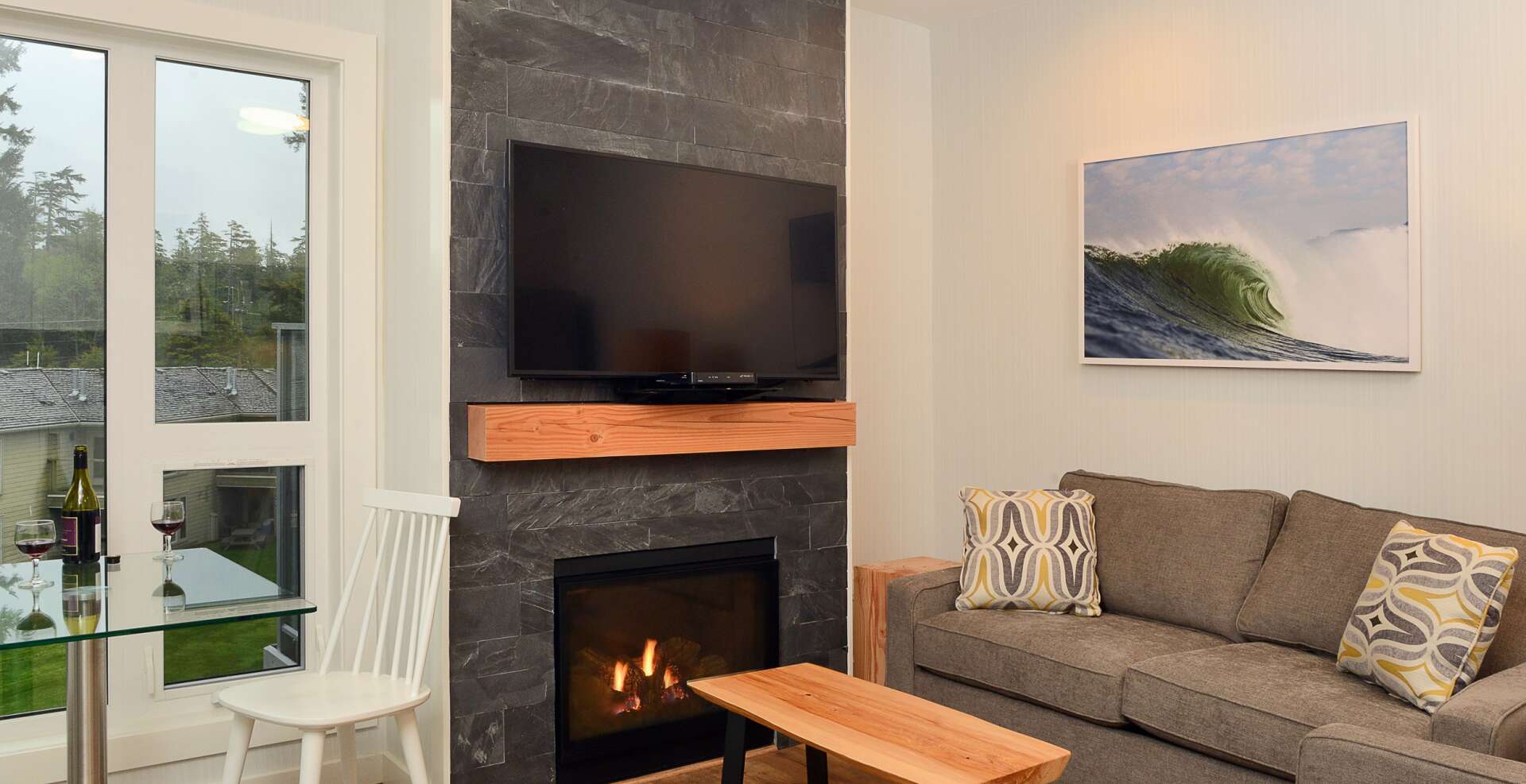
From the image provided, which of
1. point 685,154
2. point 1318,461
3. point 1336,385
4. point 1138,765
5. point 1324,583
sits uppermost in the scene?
point 685,154

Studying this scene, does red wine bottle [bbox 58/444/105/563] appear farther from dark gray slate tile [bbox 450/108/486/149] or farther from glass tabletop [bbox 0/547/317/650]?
dark gray slate tile [bbox 450/108/486/149]

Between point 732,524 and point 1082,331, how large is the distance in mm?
1532

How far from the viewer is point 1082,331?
13.4 ft

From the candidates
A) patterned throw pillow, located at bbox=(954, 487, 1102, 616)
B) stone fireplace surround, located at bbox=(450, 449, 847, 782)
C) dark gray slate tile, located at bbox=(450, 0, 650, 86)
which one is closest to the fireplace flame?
stone fireplace surround, located at bbox=(450, 449, 847, 782)

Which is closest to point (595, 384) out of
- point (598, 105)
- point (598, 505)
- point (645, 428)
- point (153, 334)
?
point (645, 428)

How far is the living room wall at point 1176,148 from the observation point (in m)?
3.12

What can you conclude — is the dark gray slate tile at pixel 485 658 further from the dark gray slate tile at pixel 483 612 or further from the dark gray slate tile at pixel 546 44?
the dark gray slate tile at pixel 546 44

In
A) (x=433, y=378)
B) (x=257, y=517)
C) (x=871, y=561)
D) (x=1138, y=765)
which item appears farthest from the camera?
(x=871, y=561)

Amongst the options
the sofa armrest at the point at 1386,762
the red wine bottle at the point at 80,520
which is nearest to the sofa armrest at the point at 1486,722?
the sofa armrest at the point at 1386,762

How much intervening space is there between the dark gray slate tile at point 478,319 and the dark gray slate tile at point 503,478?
0.33 m

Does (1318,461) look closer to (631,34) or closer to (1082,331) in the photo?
(1082,331)

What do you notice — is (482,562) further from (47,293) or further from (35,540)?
(47,293)

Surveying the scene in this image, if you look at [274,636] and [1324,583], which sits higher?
[1324,583]

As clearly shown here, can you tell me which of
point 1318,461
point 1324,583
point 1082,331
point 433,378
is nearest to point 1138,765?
point 1324,583
